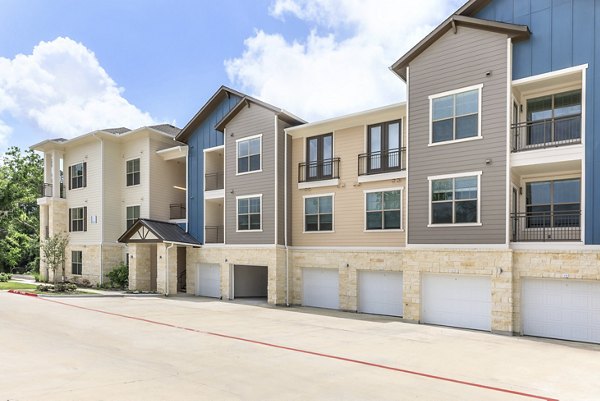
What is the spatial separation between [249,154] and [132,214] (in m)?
10.5

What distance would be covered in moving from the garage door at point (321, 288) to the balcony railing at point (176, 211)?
34.6ft

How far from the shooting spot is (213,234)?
2381 centimetres

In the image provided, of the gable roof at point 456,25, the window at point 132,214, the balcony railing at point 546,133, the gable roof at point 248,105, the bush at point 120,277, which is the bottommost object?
the bush at point 120,277

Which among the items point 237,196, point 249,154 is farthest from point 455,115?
point 237,196

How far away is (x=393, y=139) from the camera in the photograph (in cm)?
1786

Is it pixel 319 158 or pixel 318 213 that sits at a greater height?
pixel 319 158

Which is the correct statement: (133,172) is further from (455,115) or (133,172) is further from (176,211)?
(455,115)

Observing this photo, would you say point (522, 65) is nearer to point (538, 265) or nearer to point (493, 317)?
point (538, 265)

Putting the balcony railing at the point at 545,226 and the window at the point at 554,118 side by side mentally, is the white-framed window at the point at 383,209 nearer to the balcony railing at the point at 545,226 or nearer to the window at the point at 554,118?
the balcony railing at the point at 545,226

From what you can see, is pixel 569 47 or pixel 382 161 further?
pixel 382 161

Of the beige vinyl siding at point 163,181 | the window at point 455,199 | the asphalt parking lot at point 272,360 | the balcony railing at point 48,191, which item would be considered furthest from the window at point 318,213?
the balcony railing at point 48,191

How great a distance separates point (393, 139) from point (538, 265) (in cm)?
760

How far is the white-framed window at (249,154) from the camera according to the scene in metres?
21.2

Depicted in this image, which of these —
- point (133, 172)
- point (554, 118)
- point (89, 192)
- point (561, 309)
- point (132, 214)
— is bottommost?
point (561, 309)
